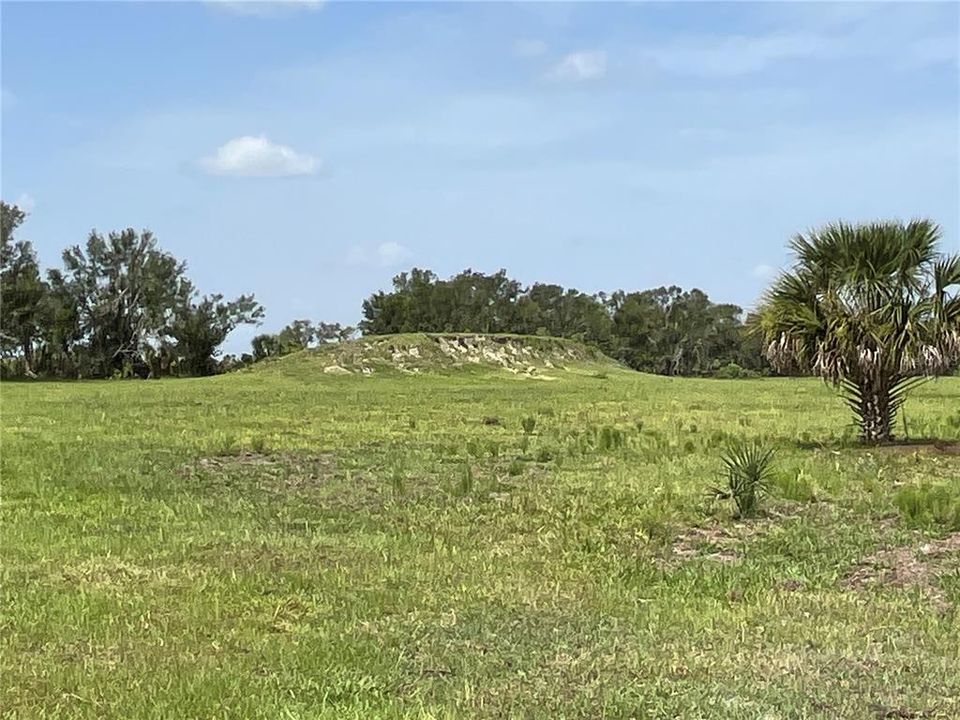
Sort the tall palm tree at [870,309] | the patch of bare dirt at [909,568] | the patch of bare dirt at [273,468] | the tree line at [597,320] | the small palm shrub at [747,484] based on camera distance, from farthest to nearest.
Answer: the tree line at [597,320] → the tall palm tree at [870,309] → the patch of bare dirt at [273,468] → the small palm shrub at [747,484] → the patch of bare dirt at [909,568]

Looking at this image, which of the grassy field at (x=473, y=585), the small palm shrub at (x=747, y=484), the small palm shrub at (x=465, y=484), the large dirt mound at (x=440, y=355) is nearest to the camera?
A: the grassy field at (x=473, y=585)

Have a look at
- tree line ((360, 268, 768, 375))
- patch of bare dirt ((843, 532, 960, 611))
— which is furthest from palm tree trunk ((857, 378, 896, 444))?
tree line ((360, 268, 768, 375))

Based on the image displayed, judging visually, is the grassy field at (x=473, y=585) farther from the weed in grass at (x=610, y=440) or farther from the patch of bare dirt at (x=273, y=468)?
the weed in grass at (x=610, y=440)

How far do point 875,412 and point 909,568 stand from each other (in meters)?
11.4

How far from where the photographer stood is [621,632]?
682cm

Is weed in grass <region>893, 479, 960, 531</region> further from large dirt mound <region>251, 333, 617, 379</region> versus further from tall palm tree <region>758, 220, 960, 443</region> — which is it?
large dirt mound <region>251, 333, 617, 379</region>

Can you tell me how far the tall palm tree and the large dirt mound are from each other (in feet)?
133

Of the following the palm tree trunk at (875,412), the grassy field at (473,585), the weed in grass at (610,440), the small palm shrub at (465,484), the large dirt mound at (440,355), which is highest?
the large dirt mound at (440,355)

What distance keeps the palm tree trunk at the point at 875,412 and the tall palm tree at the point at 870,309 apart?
59 mm

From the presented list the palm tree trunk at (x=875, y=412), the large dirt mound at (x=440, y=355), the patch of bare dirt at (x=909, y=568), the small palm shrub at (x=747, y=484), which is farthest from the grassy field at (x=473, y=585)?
the large dirt mound at (x=440, y=355)

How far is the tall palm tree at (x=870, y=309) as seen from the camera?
59.8ft

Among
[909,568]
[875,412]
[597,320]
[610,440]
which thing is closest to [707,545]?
[909,568]

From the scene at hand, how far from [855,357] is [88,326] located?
72.3 metres

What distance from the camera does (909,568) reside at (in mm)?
8680
